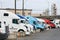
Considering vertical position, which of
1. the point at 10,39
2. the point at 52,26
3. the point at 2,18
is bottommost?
the point at 52,26

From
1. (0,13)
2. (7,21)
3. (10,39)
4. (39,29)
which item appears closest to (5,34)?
(10,39)

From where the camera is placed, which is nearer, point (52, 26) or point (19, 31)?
point (19, 31)

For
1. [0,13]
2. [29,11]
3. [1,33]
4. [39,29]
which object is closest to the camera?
[1,33]

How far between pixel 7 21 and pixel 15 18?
1160 mm

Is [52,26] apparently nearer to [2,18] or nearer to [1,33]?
[2,18]

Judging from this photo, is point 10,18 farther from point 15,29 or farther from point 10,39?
point 10,39

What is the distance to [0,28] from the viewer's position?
73.2ft

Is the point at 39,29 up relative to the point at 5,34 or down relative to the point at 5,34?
down

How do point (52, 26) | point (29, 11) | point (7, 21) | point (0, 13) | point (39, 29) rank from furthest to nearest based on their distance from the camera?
point (29, 11) → point (52, 26) → point (39, 29) → point (7, 21) → point (0, 13)

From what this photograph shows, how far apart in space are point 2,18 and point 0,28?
572 centimetres

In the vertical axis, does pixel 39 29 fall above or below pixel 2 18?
below

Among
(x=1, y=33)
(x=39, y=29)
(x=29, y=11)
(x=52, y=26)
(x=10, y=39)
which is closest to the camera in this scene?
(x=1, y=33)

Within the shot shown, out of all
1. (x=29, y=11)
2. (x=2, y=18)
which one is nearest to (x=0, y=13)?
(x=2, y=18)

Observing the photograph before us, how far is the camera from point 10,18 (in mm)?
30047
